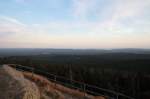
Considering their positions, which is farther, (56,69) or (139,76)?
(139,76)

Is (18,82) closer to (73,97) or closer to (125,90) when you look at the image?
(73,97)

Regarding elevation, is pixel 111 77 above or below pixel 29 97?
below

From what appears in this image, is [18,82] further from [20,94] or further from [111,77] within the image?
[111,77]

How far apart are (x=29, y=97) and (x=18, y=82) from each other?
2.03 metres

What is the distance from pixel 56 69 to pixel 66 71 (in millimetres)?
2409

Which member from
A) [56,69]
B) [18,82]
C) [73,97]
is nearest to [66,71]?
[56,69]

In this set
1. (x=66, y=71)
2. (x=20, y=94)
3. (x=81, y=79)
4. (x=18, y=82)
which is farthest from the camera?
(x=66, y=71)

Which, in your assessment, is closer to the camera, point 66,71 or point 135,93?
point 135,93

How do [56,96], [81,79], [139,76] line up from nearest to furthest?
1. [56,96]
2. [81,79]
3. [139,76]

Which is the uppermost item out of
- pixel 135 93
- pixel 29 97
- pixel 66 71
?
pixel 29 97

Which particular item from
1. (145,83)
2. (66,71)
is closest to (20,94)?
(66,71)

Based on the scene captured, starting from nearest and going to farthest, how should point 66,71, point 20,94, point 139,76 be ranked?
point 20,94 < point 66,71 < point 139,76

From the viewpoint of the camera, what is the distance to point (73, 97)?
1828 cm

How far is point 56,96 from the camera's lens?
51.2 ft
